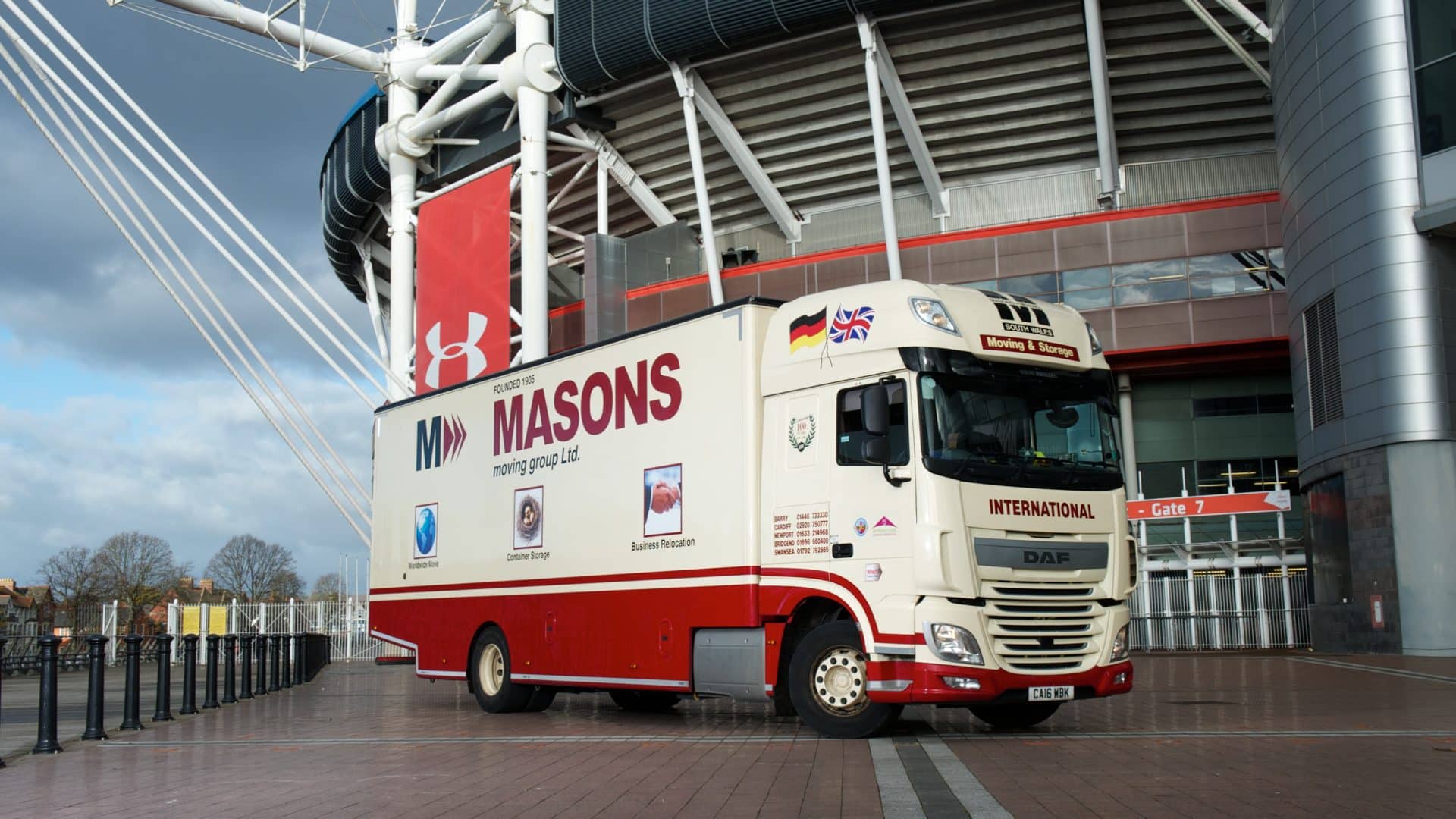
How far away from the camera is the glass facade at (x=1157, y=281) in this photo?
31391 millimetres

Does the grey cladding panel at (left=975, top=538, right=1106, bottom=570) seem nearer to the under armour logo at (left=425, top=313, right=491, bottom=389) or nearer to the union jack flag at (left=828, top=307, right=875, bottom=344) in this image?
the union jack flag at (left=828, top=307, right=875, bottom=344)

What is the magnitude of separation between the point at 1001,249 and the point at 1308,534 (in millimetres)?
10435

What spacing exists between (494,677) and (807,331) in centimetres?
579

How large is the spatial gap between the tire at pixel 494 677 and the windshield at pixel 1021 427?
595 centimetres

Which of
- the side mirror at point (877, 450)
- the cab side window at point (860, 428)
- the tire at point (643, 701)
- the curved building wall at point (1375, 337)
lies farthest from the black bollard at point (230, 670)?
the curved building wall at point (1375, 337)

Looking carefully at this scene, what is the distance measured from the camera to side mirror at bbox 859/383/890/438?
9625 mm

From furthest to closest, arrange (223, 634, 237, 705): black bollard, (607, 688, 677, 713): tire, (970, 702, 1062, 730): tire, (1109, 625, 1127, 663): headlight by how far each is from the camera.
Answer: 1. (223, 634, 237, 705): black bollard
2. (607, 688, 677, 713): tire
3. (970, 702, 1062, 730): tire
4. (1109, 625, 1127, 663): headlight

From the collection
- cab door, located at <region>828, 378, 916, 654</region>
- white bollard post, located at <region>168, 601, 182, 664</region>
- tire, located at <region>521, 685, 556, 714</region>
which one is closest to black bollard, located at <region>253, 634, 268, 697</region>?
tire, located at <region>521, 685, 556, 714</region>

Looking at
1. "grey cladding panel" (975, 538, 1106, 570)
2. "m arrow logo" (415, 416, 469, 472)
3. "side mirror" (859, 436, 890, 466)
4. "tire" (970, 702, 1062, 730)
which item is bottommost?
"tire" (970, 702, 1062, 730)

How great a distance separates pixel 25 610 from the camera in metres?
57.1

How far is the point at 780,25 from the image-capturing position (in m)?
30.4

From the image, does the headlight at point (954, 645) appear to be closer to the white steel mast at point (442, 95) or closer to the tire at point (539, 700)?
the tire at point (539, 700)

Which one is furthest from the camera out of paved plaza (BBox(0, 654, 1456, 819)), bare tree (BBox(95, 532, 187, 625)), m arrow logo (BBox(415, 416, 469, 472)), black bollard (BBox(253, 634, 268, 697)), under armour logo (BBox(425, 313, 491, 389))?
bare tree (BBox(95, 532, 187, 625))

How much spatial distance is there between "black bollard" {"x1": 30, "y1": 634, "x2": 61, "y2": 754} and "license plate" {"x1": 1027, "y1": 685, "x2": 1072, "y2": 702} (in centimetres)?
751
